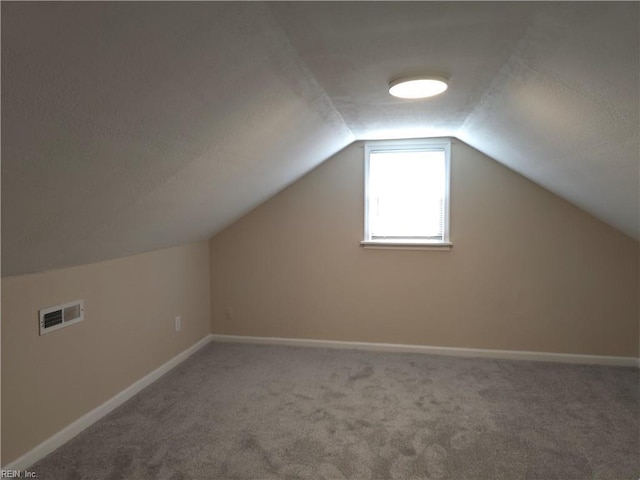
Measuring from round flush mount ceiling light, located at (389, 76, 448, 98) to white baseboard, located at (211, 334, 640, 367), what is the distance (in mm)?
2473

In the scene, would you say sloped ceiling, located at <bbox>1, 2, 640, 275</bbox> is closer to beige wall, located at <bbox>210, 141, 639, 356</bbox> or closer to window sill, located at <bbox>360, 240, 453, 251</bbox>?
beige wall, located at <bbox>210, 141, 639, 356</bbox>

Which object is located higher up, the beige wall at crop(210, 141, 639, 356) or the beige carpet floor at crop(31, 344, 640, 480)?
the beige wall at crop(210, 141, 639, 356)

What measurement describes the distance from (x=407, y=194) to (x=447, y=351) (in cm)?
150

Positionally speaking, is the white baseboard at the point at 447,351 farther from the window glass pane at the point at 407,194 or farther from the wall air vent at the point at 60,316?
the wall air vent at the point at 60,316

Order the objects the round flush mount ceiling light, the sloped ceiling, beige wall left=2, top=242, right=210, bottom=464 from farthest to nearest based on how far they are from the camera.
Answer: beige wall left=2, top=242, right=210, bottom=464
the round flush mount ceiling light
the sloped ceiling

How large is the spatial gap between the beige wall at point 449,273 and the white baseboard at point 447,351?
0.17ft

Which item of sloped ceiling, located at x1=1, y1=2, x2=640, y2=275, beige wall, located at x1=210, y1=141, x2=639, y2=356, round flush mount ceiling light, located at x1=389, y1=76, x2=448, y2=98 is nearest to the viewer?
sloped ceiling, located at x1=1, y1=2, x2=640, y2=275

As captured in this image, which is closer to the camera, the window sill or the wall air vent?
the wall air vent

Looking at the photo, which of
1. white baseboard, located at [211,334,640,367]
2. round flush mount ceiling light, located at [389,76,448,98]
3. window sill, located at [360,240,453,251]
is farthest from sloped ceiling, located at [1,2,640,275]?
white baseboard, located at [211,334,640,367]

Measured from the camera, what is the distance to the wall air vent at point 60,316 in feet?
7.40

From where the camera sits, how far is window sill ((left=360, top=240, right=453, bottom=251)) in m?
3.77

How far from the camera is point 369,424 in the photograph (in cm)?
258

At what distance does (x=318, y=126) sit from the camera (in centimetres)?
Answer: 279

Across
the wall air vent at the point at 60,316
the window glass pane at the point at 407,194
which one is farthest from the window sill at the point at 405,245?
the wall air vent at the point at 60,316
